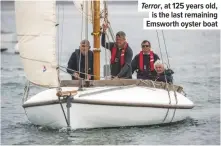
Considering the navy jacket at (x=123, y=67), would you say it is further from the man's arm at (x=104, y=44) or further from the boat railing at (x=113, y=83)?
the boat railing at (x=113, y=83)

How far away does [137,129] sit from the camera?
17391mm

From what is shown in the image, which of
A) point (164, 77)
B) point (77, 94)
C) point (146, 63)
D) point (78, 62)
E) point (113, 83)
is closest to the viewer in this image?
point (77, 94)

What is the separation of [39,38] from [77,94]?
158cm

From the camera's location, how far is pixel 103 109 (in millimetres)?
16688

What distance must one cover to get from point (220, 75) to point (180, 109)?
502 inches

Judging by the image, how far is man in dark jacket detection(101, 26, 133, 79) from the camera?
59.9 ft

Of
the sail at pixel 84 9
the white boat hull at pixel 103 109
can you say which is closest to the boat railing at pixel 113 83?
the white boat hull at pixel 103 109

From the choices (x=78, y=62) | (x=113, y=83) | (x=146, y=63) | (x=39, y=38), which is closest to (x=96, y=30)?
(x=78, y=62)

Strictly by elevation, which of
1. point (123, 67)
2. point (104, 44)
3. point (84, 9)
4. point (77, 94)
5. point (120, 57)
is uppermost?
point (84, 9)

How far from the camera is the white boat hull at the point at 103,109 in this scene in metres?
16.6

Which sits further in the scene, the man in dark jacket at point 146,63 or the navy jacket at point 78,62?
the man in dark jacket at point 146,63

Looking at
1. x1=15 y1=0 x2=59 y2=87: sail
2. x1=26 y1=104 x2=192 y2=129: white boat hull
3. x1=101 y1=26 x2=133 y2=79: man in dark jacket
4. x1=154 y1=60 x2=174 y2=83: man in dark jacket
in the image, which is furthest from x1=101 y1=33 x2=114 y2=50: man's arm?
x1=15 y1=0 x2=59 y2=87: sail

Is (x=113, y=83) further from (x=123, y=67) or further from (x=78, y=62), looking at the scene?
(x=78, y=62)

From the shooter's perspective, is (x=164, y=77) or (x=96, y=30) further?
(x=164, y=77)
